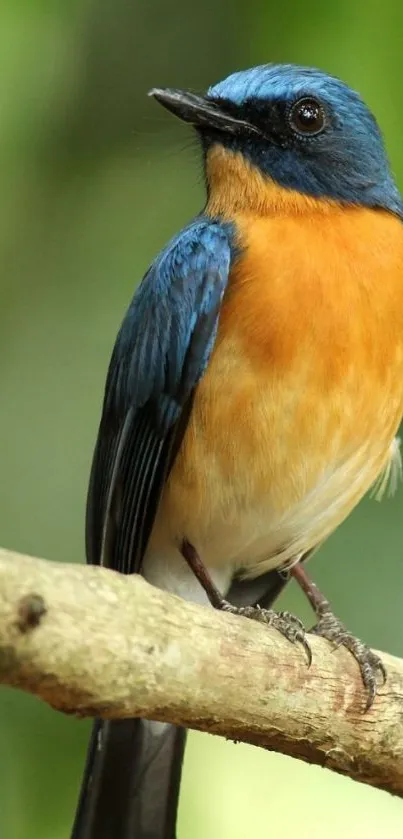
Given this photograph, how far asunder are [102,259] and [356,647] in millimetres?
1752

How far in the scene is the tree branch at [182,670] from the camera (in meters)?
2.42

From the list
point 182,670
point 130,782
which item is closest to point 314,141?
point 182,670

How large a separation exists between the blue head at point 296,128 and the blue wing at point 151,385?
277mm

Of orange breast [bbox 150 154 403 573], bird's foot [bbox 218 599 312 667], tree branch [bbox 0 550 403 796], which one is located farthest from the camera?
orange breast [bbox 150 154 403 573]

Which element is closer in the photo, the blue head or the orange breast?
the orange breast

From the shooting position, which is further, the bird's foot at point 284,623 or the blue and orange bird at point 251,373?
the blue and orange bird at point 251,373

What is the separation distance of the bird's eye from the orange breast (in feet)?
0.85

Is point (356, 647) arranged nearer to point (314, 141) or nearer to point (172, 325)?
point (172, 325)

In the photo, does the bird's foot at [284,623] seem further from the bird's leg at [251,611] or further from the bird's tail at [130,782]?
the bird's tail at [130,782]

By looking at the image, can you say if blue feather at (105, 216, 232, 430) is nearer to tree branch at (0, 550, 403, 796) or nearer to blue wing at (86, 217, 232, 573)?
blue wing at (86, 217, 232, 573)

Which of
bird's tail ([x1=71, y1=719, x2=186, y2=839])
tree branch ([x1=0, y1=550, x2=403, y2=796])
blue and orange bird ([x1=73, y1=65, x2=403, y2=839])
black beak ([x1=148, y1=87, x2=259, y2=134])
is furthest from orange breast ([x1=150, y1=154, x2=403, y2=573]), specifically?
bird's tail ([x1=71, y1=719, x2=186, y2=839])

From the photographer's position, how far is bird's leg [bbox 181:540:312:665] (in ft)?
11.3

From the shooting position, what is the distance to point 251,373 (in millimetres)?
3662

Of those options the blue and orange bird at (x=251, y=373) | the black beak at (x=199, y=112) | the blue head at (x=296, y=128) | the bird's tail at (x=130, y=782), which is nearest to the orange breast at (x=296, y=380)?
the blue and orange bird at (x=251, y=373)
